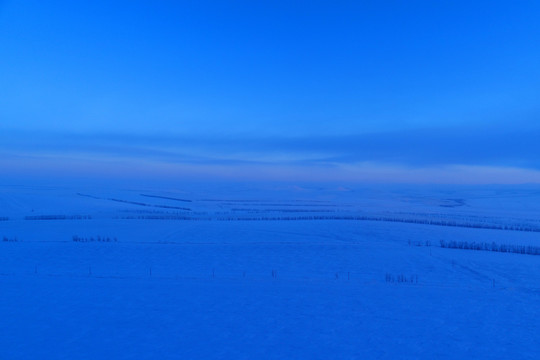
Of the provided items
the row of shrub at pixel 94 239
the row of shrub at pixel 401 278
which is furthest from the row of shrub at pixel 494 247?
the row of shrub at pixel 94 239

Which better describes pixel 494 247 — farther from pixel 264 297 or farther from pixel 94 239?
pixel 94 239

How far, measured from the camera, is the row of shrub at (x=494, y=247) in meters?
11.6

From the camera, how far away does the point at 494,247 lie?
11.9m

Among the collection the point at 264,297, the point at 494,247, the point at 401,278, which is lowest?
the point at 264,297

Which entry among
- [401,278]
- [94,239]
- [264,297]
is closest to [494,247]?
[401,278]

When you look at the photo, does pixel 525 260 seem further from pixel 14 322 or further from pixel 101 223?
pixel 101 223

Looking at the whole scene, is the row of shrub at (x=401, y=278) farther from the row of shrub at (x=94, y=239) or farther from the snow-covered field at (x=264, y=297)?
the row of shrub at (x=94, y=239)

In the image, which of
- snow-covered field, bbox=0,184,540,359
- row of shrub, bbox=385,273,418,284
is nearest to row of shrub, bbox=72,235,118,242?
snow-covered field, bbox=0,184,540,359

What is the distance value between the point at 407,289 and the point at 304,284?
2323mm

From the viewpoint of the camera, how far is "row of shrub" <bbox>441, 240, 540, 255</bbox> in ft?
37.9

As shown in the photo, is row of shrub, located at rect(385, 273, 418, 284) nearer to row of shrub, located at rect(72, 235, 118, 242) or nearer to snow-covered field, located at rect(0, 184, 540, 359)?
snow-covered field, located at rect(0, 184, 540, 359)

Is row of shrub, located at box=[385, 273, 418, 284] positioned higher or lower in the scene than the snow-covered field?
higher

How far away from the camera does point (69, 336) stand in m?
5.18

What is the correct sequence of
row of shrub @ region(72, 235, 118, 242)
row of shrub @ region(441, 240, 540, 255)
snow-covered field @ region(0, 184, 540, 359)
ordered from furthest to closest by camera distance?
1. row of shrub @ region(72, 235, 118, 242)
2. row of shrub @ region(441, 240, 540, 255)
3. snow-covered field @ region(0, 184, 540, 359)
